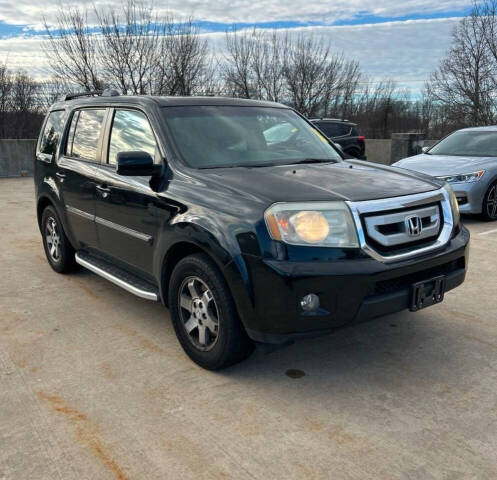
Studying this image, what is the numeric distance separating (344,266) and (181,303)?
1.18 meters

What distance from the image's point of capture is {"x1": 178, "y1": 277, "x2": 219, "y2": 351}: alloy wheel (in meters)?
3.09

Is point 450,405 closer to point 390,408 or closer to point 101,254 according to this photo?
point 390,408

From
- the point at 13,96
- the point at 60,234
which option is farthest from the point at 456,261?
the point at 13,96

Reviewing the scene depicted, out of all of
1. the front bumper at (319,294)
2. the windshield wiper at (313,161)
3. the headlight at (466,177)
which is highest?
the windshield wiper at (313,161)

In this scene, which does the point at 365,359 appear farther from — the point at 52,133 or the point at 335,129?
the point at 335,129

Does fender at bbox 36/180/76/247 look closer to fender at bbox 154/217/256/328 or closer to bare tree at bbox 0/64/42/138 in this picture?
fender at bbox 154/217/256/328

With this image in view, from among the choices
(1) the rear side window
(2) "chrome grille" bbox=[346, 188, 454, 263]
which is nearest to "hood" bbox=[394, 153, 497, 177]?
(2) "chrome grille" bbox=[346, 188, 454, 263]

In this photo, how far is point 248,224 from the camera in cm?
277

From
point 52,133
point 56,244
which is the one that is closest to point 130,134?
point 52,133

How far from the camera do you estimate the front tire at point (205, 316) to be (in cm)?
294

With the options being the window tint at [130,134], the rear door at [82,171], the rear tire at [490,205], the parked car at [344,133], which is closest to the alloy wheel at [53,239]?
the rear door at [82,171]

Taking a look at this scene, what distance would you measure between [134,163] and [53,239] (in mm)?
2613

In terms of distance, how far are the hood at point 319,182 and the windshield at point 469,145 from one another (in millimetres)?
5519

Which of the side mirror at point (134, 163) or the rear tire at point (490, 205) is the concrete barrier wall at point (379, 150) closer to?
the rear tire at point (490, 205)
